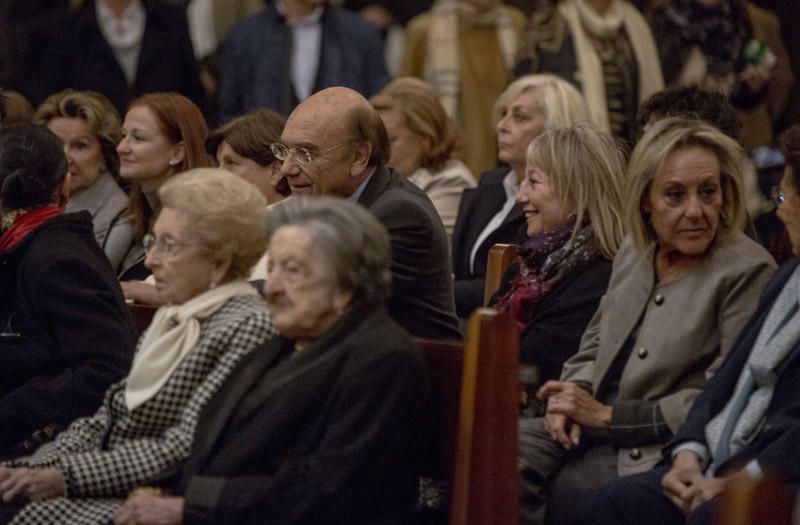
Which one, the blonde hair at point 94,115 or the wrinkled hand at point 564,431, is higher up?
the blonde hair at point 94,115

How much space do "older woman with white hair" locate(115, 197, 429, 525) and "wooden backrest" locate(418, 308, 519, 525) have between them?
10 centimetres

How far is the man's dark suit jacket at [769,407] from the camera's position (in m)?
3.63

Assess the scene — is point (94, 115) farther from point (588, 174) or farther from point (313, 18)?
point (588, 174)

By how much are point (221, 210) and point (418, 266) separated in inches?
29.5

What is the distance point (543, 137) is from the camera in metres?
4.97

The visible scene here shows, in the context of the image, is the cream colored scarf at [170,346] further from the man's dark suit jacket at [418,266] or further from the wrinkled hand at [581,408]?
the wrinkled hand at [581,408]

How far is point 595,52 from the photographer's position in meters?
7.52

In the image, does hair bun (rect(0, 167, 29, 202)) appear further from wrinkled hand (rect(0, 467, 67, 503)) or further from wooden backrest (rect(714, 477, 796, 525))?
wooden backrest (rect(714, 477, 796, 525))

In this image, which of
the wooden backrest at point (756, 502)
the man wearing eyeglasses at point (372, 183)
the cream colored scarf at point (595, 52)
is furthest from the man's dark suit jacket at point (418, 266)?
the cream colored scarf at point (595, 52)

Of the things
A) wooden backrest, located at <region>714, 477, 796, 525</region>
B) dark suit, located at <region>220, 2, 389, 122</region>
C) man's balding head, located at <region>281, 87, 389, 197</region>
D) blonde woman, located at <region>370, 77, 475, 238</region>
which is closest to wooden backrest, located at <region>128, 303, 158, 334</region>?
man's balding head, located at <region>281, 87, 389, 197</region>

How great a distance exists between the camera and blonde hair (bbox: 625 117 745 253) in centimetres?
419

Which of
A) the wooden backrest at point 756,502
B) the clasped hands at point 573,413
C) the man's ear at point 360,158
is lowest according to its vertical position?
the clasped hands at point 573,413

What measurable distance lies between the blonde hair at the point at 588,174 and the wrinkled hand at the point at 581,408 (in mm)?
545

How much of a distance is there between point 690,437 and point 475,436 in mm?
663
